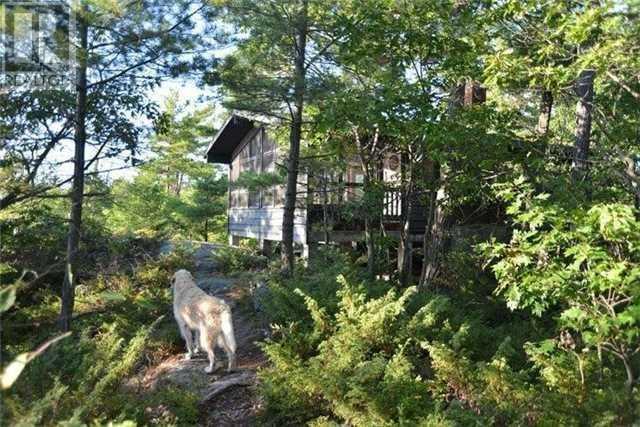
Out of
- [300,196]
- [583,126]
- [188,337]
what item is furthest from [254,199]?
[583,126]

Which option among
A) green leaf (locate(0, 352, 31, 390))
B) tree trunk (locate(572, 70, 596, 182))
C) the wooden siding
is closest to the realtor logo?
green leaf (locate(0, 352, 31, 390))

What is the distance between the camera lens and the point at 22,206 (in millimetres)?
7160

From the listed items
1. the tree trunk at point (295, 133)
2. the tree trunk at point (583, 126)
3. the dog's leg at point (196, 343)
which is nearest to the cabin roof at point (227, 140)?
the tree trunk at point (295, 133)

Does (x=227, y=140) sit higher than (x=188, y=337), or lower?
higher

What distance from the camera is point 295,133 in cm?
977

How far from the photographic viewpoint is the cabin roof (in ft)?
67.2

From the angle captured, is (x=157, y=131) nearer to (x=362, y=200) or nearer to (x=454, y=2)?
(x=362, y=200)

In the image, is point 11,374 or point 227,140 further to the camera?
point 227,140

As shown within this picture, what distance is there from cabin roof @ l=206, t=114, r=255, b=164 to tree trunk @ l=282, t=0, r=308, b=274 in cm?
965

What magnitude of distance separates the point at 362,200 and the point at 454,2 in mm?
3888

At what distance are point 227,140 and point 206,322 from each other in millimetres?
16329

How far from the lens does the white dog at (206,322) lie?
660 centimetres

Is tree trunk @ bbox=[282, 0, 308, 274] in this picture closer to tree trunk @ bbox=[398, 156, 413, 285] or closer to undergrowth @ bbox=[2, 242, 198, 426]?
tree trunk @ bbox=[398, 156, 413, 285]

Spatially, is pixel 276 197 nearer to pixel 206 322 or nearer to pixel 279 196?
pixel 279 196
